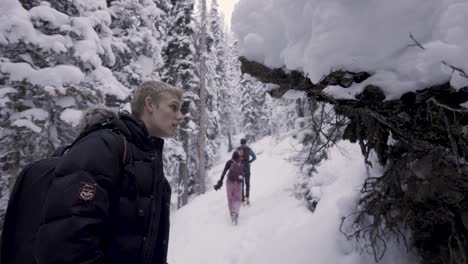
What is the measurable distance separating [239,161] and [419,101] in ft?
28.5

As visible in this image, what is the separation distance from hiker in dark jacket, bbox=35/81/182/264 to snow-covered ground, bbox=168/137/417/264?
2572mm

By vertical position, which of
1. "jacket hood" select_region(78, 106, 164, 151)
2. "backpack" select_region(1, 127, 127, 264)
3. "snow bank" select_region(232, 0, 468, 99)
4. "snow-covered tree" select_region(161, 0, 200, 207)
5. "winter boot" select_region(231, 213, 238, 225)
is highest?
"snow-covered tree" select_region(161, 0, 200, 207)

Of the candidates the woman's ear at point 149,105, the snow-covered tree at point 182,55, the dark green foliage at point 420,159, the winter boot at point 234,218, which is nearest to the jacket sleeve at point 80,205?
the woman's ear at point 149,105

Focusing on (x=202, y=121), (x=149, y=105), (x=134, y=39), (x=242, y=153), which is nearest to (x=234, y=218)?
(x=242, y=153)

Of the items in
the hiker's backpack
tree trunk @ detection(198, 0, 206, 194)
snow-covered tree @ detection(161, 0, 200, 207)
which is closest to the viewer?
the hiker's backpack

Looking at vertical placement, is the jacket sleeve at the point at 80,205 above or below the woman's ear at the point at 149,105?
below

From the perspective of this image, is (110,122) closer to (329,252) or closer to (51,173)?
(51,173)

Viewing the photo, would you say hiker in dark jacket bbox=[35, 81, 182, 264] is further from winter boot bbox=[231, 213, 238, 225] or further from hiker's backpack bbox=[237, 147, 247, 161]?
hiker's backpack bbox=[237, 147, 247, 161]

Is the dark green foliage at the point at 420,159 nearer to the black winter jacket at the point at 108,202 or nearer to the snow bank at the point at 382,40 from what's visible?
the snow bank at the point at 382,40

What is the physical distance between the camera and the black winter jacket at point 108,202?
172 cm

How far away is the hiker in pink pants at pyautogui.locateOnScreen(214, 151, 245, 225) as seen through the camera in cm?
988

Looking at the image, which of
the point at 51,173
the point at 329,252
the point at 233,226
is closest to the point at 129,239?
the point at 51,173

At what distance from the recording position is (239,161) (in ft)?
35.1

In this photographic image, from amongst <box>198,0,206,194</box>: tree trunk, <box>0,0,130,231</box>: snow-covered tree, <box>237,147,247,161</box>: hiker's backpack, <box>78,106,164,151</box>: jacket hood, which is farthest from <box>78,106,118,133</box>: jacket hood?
<box>198,0,206,194</box>: tree trunk
